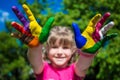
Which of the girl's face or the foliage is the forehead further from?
the foliage

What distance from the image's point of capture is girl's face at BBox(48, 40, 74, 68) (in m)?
3.75

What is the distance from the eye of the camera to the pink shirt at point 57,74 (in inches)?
149

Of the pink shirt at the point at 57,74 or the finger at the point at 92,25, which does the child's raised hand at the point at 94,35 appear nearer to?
the finger at the point at 92,25

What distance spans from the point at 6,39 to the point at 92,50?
23452 mm

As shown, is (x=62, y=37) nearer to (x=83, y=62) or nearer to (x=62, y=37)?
(x=62, y=37)

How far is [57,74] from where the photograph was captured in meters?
3.79

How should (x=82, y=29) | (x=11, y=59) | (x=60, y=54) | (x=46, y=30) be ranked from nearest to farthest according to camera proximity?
(x=46, y=30) → (x=60, y=54) → (x=82, y=29) → (x=11, y=59)

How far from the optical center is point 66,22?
20641 mm

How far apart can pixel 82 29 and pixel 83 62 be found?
16152 millimetres

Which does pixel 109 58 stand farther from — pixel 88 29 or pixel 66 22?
pixel 88 29

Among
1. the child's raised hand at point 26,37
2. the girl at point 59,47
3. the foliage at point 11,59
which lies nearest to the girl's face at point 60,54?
the girl at point 59,47

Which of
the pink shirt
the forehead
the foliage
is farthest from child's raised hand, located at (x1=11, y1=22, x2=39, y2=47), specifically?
the foliage

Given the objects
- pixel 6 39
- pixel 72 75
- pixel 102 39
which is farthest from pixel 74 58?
pixel 6 39

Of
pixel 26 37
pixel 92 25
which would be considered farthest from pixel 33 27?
pixel 92 25
